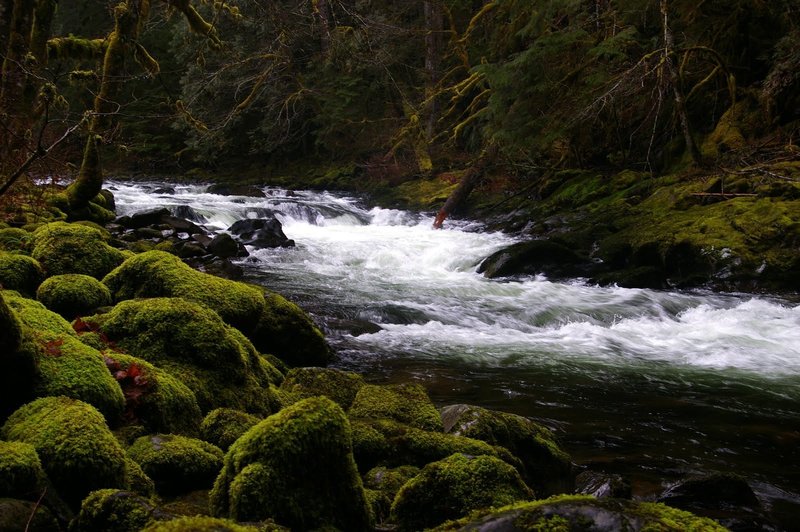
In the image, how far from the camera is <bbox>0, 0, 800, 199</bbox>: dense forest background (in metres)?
9.29

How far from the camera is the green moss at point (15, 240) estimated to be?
6.22 m

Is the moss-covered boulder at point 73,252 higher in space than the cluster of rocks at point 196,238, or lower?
higher

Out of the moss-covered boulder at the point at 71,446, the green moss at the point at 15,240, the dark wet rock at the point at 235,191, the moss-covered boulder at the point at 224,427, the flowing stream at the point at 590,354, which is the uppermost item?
the dark wet rock at the point at 235,191

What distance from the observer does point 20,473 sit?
203cm

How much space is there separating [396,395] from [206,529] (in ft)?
8.55

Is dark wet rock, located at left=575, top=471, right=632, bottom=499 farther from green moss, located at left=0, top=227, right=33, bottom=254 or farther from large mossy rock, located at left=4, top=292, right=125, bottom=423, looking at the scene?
green moss, located at left=0, top=227, right=33, bottom=254

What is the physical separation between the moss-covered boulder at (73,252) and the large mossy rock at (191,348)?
165 cm

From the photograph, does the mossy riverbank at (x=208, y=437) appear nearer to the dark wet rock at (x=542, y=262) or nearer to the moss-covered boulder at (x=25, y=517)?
the moss-covered boulder at (x=25, y=517)

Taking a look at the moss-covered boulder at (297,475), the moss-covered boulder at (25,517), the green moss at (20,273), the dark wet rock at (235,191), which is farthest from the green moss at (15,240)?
the dark wet rock at (235,191)

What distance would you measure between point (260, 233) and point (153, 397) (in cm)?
1141

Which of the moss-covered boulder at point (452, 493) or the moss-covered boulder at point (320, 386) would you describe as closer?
the moss-covered boulder at point (452, 493)

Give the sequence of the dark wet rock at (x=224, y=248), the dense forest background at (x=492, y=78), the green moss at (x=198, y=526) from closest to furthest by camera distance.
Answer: the green moss at (x=198, y=526) < the dense forest background at (x=492, y=78) < the dark wet rock at (x=224, y=248)

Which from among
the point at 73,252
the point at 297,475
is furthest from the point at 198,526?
the point at 73,252

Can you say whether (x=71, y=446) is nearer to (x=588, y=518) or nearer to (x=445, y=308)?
(x=588, y=518)
